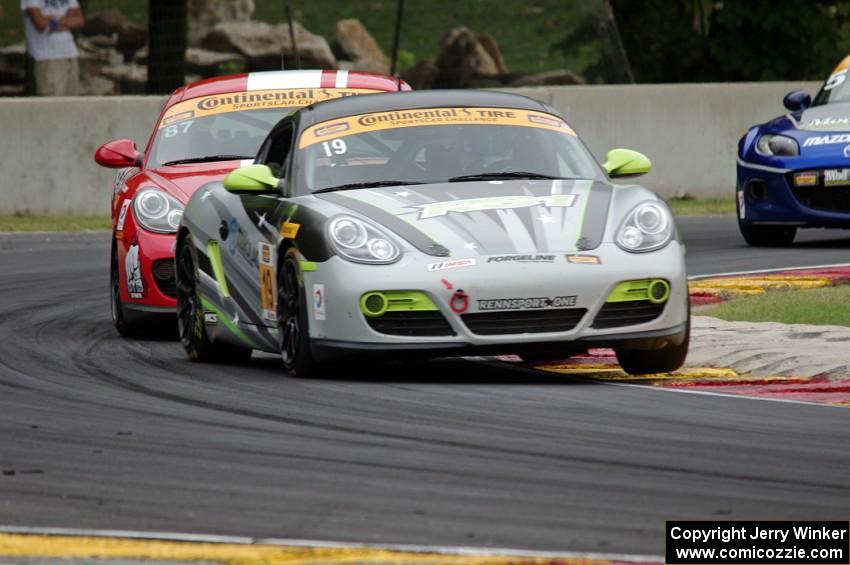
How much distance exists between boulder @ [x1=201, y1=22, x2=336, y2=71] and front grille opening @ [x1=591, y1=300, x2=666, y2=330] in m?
17.3

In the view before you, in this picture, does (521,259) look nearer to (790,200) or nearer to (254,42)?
(790,200)

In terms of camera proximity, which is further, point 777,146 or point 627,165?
point 777,146

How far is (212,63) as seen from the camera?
27812 mm

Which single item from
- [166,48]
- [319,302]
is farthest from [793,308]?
[166,48]

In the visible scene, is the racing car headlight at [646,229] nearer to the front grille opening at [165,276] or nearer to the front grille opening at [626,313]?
the front grille opening at [626,313]

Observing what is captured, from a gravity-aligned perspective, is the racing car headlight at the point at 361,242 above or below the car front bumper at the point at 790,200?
above

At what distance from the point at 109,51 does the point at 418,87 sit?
4.08m

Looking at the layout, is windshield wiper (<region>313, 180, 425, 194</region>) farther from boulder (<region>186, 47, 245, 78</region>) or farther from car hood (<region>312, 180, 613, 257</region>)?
boulder (<region>186, 47, 245, 78</region>)

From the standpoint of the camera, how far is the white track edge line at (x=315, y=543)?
17.3ft

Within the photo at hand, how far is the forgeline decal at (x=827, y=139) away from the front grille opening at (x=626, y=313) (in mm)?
7562

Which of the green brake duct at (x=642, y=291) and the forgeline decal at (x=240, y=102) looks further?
the forgeline decal at (x=240, y=102)

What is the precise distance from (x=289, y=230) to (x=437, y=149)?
98 centimetres

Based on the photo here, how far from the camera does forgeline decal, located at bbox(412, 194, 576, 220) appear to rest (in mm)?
9062

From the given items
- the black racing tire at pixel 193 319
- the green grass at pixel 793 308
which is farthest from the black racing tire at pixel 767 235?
the black racing tire at pixel 193 319
